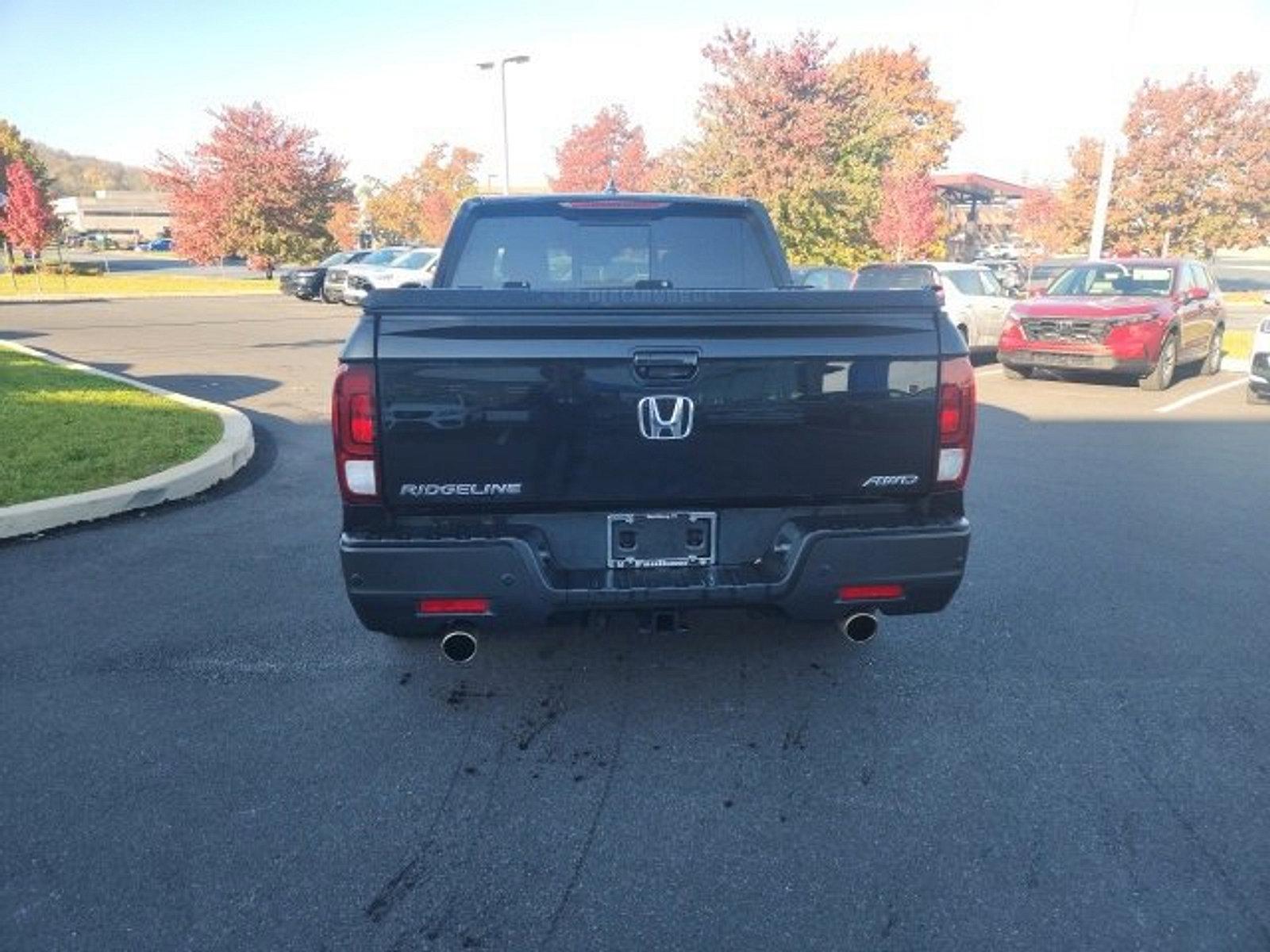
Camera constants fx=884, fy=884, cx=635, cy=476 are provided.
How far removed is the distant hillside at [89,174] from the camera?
14073 cm

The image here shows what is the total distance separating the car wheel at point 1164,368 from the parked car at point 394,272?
18.9 metres

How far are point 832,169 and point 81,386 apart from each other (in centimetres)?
2434

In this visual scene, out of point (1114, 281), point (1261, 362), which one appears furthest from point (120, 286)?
point (1261, 362)

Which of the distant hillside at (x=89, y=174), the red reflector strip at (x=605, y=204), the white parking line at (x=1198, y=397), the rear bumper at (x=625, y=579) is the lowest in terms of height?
the white parking line at (x=1198, y=397)

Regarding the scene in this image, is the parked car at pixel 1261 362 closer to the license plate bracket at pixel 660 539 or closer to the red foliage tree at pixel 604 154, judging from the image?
the license plate bracket at pixel 660 539

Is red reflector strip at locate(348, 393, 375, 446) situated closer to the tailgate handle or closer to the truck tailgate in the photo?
the truck tailgate

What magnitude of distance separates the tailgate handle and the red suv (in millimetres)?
10969

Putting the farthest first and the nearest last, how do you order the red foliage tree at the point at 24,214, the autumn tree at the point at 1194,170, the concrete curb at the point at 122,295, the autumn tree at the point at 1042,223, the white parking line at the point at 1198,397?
1. the autumn tree at the point at 1042,223
2. the red foliage tree at the point at 24,214
3. the autumn tree at the point at 1194,170
4. the concrete curb at the point at 122,295
5. the white parking line at the point at 1198,397

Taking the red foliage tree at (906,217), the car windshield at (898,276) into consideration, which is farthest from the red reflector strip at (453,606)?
the red foliage tree at (906,217)

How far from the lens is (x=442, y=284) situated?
442 cm

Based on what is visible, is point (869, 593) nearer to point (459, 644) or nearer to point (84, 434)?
point (459, 644)

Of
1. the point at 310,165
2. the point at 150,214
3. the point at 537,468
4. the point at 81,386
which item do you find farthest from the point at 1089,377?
the point at 150,214

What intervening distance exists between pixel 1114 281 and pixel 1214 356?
2458 millimetres

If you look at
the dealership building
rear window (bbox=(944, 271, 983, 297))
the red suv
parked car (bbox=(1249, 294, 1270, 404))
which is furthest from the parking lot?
the dealership building
